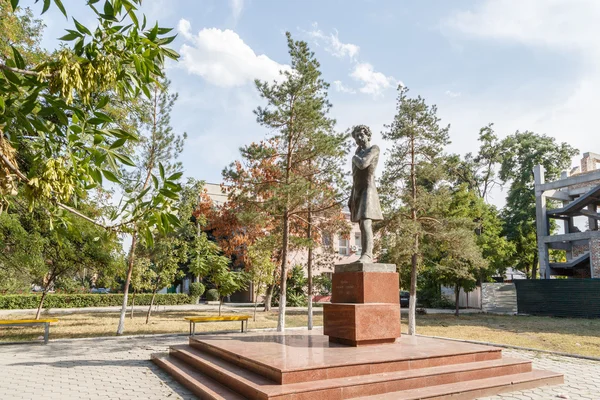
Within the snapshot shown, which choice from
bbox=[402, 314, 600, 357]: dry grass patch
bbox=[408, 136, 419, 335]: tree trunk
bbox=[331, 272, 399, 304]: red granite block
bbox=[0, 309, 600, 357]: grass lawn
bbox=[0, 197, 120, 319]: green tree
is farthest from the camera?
bbox=[408, 136, 419, 335]: tree trunk

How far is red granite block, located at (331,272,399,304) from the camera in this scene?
27.0 feet

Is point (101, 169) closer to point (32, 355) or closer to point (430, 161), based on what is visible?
point (32, 355)

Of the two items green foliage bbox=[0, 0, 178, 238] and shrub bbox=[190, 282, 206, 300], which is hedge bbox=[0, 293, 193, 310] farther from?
green foliage bbox=[0, 0, 178, 238]

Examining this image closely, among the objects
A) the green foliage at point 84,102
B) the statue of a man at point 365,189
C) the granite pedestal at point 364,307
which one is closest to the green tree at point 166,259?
the statue of a man at point 365,189

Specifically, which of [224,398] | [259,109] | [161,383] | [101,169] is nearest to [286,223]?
[259,109]

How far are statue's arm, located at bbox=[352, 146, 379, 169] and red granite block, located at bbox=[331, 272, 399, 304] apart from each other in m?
2.30

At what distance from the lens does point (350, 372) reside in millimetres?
6312

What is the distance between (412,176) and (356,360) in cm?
1075

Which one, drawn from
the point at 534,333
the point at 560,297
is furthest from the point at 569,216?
the point at 534,333

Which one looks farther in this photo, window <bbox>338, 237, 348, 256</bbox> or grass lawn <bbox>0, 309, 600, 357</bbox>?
window <bbox>338, 237, 348, 256</bbox>

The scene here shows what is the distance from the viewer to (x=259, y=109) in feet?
49.1

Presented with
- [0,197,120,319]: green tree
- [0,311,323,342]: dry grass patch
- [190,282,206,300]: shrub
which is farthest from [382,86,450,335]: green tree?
[190,282,206,300]: shrub

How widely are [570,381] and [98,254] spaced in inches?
505

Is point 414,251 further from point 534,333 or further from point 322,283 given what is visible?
point 322,283
